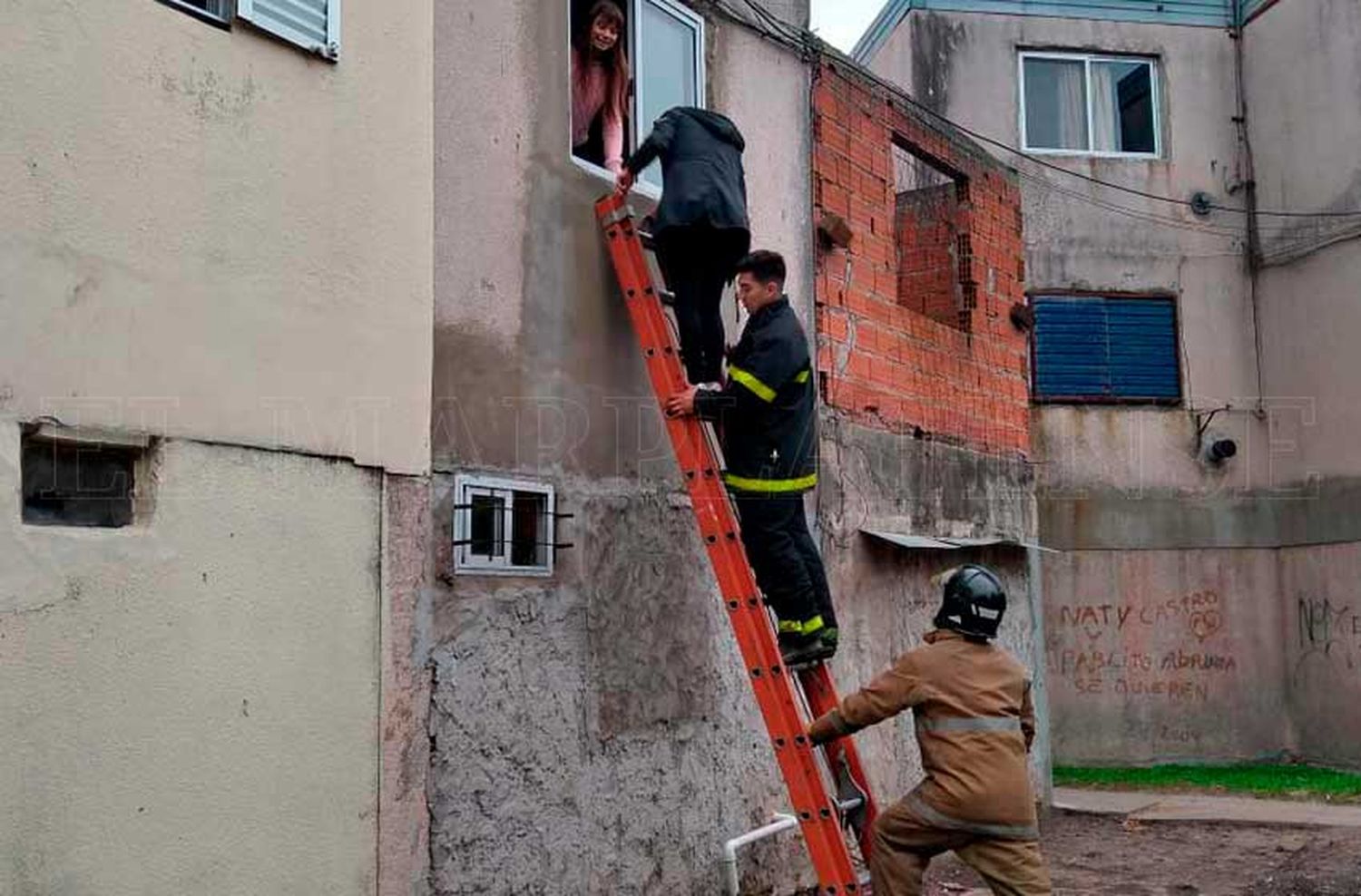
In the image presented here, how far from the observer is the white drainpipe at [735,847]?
691 cm

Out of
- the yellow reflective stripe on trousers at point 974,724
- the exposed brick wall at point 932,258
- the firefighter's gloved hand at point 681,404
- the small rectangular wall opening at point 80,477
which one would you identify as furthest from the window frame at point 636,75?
the exposed brick wall at point 932,258

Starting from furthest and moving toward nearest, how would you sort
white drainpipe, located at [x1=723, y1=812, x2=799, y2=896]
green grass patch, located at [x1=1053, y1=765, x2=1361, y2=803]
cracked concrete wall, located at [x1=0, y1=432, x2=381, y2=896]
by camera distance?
green grass patch, located at [x1=1053, y1=765, x2=1361, y2=803]
white drainpipe, located at [x1=723, y1=812, x2=799, y2=896]
cracked concrete wall, located at [x1=0, y1=432, x2=381, y2=896]

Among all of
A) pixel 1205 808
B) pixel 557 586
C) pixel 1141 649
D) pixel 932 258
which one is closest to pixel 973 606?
pixel 557 586

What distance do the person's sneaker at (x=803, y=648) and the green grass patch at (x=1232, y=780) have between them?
29.6 feet

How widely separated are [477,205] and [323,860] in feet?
8.89

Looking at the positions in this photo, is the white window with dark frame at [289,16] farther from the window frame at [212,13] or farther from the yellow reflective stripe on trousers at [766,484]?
the yellow reflective stripe on trousers at [766,484]

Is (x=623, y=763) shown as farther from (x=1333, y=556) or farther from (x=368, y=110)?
(x=1333, y=556)

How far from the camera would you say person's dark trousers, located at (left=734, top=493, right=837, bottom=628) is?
19.6 ft

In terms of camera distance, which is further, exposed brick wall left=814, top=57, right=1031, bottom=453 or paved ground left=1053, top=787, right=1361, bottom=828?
paved ground left=1053, top=787, right=1361, bottom=828

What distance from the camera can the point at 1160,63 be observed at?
17.4 meters

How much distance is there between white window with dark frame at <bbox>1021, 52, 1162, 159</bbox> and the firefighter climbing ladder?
11.9 meters

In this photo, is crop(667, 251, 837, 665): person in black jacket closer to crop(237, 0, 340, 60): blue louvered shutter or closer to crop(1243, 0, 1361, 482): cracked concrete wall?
crop(237, 0, 340, 60): blue louvered shutter

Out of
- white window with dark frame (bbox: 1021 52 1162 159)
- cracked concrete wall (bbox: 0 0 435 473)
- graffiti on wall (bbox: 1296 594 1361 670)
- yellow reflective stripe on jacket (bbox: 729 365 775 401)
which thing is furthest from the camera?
white window with dark frame (bbox: 1021 52 1162 159)

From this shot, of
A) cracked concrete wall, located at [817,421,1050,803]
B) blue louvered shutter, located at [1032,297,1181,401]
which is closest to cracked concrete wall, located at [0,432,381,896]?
cracked concrete wall, located at [817,421,1050,803]
